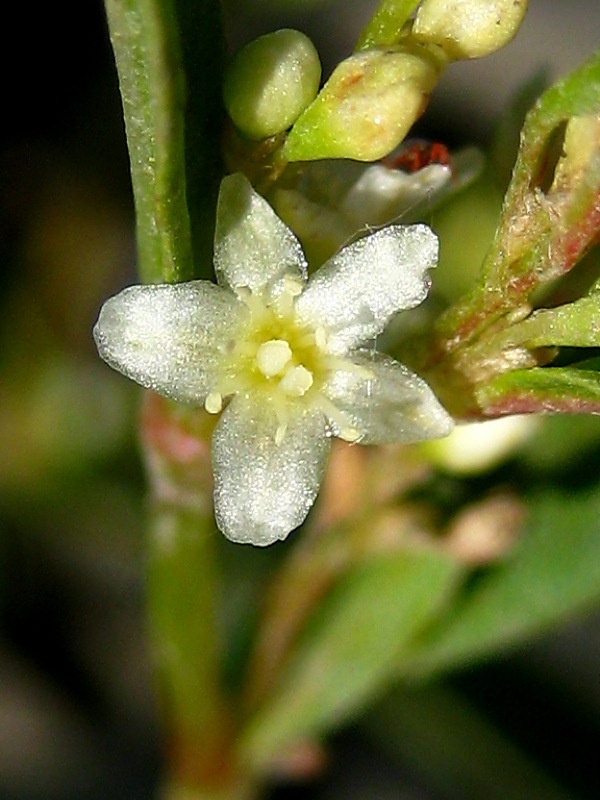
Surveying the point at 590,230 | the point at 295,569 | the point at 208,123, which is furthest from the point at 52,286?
the point at 590,230

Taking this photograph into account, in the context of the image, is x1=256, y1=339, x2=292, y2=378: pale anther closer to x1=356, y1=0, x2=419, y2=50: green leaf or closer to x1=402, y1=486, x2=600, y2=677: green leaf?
x1=356, y1=0, x2=419, y2=50: green leaf

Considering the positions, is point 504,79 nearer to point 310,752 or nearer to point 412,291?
point 310,752

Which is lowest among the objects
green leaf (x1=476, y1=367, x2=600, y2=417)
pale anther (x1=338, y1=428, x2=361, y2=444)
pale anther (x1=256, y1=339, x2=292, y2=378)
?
pale anther (x1=338, y1=428, x2=361, y2=444)

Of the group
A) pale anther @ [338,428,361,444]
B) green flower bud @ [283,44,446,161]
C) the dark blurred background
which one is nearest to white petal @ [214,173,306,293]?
green flower bud @ [283,44,446,161]

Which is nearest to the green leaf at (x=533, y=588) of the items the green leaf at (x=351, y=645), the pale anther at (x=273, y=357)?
the green leaf at (x=351, y=645)

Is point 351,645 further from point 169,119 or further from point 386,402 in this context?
point 169,119

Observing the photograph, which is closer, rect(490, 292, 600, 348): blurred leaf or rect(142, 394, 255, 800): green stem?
rect(490, 292, 600, 348): blurred leaf
